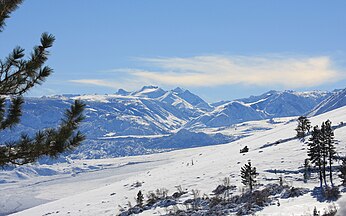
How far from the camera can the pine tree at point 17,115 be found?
11.7 m

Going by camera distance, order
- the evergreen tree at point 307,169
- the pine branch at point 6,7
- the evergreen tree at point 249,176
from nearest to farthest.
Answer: the pine branch at point 6,7 → the evergreen tree at point 249,176 → the evergreen tree at point 307,169

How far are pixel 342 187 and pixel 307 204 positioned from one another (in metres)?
7.94

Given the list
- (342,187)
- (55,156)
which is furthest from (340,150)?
(55,156)

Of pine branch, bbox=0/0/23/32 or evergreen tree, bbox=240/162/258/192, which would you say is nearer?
pine branch, bbox=0/0/23/32

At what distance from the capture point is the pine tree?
1169 centimetres

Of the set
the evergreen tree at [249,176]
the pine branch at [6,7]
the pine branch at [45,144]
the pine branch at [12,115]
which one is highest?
the pine branch at [6,7]

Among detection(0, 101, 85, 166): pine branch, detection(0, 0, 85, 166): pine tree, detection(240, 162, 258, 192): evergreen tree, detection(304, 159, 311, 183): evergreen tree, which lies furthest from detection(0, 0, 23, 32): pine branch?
detection(304, 159, 311, 183): evergreen tree

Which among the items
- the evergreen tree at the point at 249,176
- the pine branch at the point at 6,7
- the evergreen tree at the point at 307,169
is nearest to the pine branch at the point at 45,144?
the pine branch at the point at 6,7

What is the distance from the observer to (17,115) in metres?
12.2

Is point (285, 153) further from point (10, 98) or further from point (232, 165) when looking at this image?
point (10, 98)

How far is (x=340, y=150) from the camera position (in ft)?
210

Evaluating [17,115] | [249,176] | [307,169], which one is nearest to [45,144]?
[17,115]

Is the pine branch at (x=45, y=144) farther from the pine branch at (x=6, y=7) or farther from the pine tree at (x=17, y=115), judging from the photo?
the pine branch at (x=6, y=7)

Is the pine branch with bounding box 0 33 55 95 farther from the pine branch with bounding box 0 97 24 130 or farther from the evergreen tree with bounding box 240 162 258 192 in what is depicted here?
the evergreen tree with bounding box 240 162 258 192
